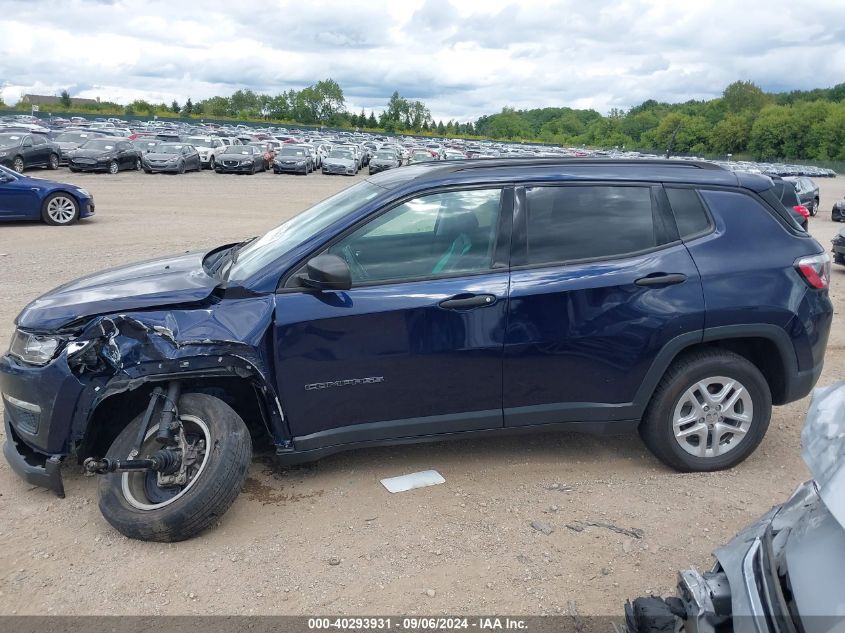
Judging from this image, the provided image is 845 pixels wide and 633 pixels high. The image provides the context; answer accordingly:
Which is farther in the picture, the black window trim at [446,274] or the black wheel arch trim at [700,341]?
the black wheel arch trim at [700,341]

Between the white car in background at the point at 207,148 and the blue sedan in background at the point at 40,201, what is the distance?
1880 centimetres

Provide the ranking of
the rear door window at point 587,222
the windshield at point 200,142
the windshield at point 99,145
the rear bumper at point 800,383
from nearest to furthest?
1. the rear door window at point 587,222
2. the rear bumper at point 800,383
3. the windshield at point 99,145
4. the windshield at point 200,142

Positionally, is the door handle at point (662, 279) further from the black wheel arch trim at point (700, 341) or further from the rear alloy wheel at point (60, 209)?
the rear alloy wheel at point (60, 209)

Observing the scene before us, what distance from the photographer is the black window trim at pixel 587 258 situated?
3.98 m

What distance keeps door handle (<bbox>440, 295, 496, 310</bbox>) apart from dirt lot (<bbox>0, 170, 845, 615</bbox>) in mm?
1066

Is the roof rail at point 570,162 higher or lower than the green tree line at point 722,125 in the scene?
lower

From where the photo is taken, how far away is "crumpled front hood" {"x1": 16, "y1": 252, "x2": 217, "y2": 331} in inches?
146

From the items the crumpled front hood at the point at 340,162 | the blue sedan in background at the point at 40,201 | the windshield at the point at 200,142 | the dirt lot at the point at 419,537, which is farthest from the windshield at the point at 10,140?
the dirt lot at the point at 419,537

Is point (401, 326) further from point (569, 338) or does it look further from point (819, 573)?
point (819, 573)

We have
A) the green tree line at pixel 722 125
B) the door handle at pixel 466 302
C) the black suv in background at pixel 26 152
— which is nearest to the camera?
the door handle at pixel 466 302

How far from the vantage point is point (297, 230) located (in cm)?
429

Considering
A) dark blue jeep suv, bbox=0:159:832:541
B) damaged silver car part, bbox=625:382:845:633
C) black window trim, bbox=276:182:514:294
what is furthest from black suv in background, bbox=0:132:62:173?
damaged silver car part, bbox=625:382:845:633

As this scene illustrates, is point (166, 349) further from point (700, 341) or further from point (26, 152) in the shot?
point (26, 152)

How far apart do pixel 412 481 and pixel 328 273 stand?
1368mm
